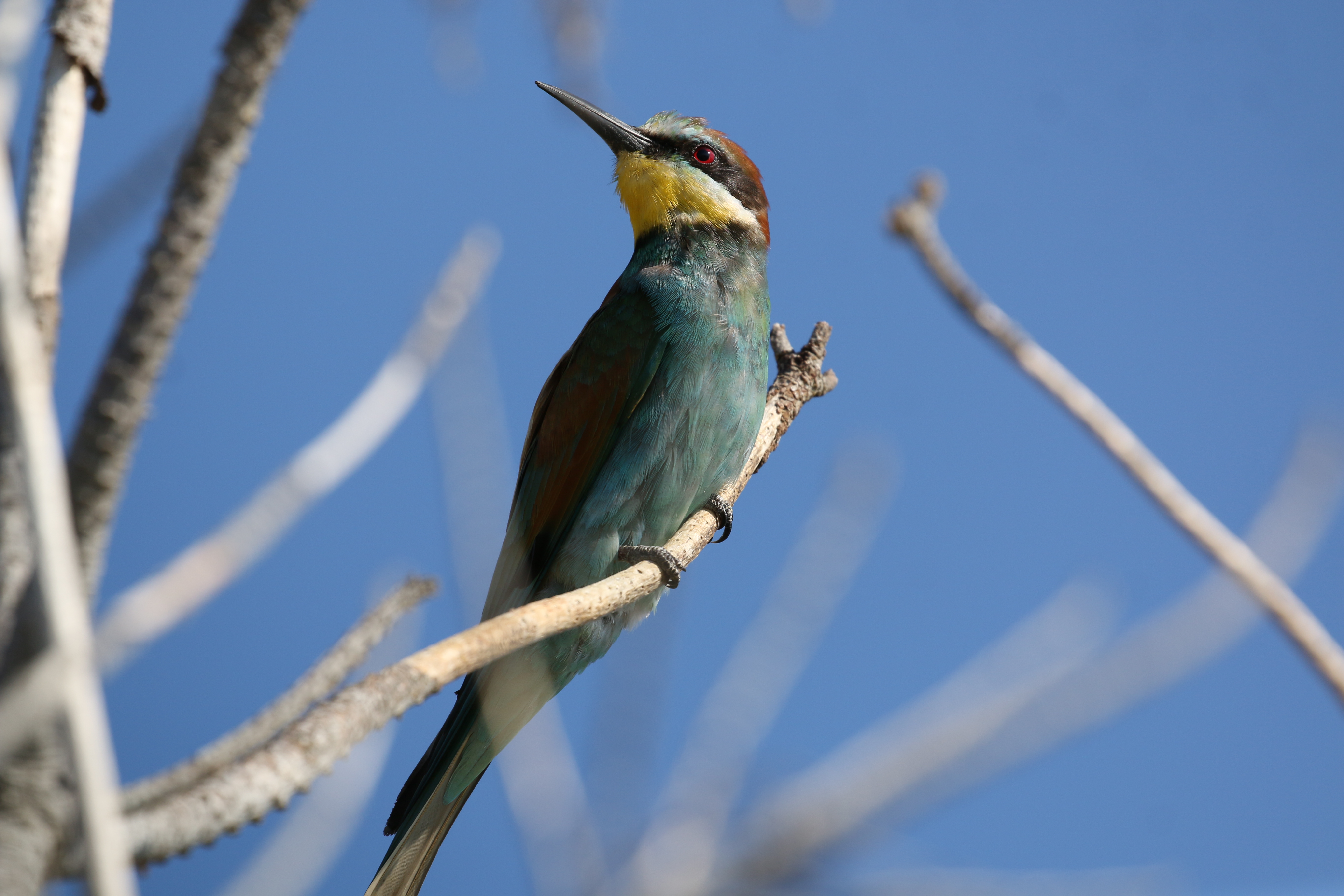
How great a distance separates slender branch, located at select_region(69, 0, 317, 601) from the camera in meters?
2.03

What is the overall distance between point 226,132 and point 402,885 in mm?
1988

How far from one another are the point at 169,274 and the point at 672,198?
7.69ft

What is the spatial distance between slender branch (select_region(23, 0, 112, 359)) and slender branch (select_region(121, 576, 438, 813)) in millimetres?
782

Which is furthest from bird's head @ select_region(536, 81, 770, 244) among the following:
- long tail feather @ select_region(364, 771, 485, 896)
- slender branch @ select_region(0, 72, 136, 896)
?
slender branch @ select_region(0, 72, 136, 896)

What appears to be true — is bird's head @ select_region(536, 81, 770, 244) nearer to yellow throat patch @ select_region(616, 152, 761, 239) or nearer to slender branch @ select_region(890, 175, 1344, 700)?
yellow throat patch @ select_region(616, 152, 761, 239)

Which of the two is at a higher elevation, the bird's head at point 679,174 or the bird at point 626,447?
the bird's head at point 679,174

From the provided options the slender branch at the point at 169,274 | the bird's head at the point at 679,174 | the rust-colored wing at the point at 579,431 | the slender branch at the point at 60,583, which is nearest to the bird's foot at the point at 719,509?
the rust-colored wing at the point at 579,431

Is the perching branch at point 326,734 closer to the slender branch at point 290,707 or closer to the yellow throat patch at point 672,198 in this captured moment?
the slender branch at point 290,707

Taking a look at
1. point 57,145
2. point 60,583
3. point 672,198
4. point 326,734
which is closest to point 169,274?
point 57,145

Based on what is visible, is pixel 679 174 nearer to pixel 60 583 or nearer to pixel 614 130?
pixel 614 130

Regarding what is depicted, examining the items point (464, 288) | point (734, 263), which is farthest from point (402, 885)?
point (734, 263)

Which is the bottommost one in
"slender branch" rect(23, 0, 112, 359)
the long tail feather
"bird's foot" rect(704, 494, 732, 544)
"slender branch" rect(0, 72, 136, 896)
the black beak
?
"slender branch" rect(0, 72, 136, 896)

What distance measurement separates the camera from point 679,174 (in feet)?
14.0

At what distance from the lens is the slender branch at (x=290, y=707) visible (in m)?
2.07
